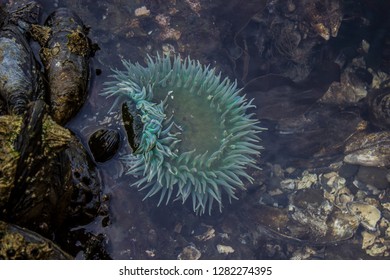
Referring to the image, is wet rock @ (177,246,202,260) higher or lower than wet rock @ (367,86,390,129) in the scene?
→ lower

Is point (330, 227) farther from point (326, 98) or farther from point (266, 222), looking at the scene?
point (326, 98)

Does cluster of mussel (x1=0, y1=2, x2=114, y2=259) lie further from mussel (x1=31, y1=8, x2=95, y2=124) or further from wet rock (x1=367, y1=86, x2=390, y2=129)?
wet rock (x1=367, y1=86, x2=390, y2=129)

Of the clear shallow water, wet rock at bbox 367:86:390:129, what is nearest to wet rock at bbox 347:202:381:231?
the clear shallow water

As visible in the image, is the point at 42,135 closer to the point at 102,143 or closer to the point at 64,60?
the point at 102,143

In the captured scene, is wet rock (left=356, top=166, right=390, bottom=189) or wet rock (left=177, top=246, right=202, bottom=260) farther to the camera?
wet rock (left=356, top=166, right=390, bottom=189)

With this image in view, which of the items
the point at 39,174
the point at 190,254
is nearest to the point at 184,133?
the point at 190,254

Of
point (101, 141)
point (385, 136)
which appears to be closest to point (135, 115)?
point (101, 141)
